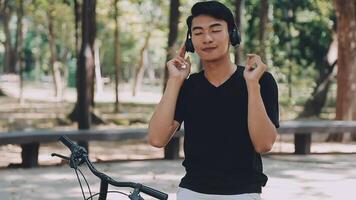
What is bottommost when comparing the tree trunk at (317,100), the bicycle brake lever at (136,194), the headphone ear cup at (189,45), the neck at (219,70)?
the tree trunk at (317,100)

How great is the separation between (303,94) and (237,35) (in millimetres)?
22191

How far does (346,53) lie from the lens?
13.0 m

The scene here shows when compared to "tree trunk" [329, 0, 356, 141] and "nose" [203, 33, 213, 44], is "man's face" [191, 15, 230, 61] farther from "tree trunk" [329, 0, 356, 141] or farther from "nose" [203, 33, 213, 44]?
"tree trunk" [329, 0, 356, 141]

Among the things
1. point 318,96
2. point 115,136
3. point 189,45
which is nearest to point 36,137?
point 115,136

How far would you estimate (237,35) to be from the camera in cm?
243

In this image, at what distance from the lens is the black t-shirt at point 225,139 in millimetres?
2285

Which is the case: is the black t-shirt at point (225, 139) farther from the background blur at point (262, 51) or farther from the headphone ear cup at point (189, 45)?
the background blur at point (262, 51)

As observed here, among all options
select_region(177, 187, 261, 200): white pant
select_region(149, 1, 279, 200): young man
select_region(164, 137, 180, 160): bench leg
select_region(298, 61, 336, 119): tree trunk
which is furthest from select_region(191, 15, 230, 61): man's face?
select_region(298, 61, 336, 119): tree trunk

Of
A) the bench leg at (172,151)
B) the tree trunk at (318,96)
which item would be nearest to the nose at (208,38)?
the bench leg at (172,151)

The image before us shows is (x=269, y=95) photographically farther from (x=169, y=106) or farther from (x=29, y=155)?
(x=29, y=155)

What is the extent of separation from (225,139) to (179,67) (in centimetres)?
33

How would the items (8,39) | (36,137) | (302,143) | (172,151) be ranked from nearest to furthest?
(36,137), (172,151), (302,143), (8,39)

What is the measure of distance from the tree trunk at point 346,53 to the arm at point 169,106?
1118 cm

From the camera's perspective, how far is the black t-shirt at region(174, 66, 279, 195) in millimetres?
2285
